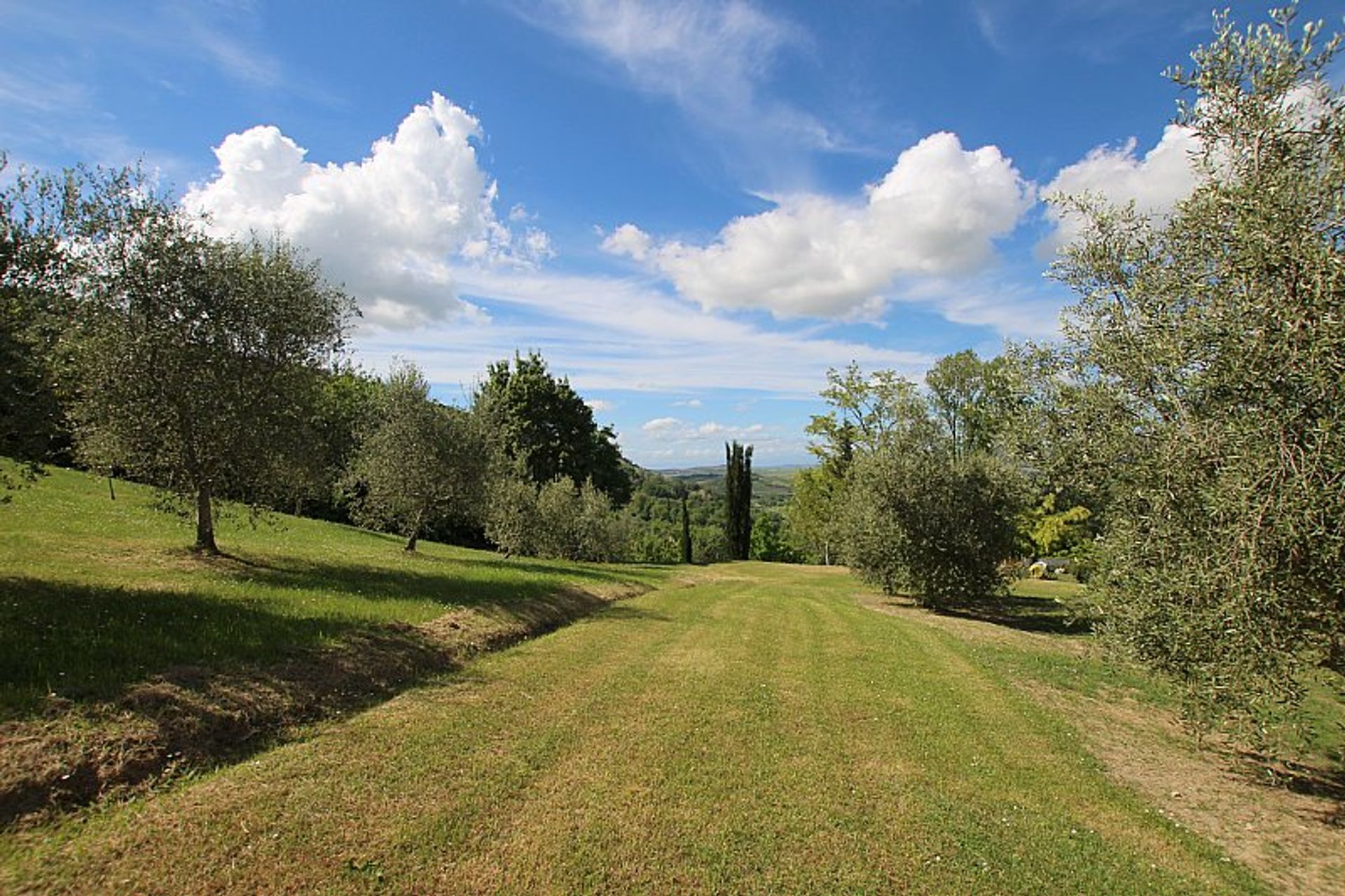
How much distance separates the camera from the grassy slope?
28.2 ft

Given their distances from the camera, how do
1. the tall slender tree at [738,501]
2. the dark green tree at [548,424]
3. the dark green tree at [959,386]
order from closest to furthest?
the dark green tree at [959,386]
the dark green tree at [548,424]
the tall slender tree at [738,501]

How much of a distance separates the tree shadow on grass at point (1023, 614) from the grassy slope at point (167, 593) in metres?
16.6

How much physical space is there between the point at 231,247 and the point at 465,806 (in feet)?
51.9

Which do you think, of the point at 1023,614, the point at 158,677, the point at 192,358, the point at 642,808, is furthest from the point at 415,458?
the point at 1023,614

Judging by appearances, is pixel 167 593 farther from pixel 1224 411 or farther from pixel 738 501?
pixel 738 501

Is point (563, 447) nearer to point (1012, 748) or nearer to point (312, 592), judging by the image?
point (312, 592)

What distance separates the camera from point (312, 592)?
14719 millimetres

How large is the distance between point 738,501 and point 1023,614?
1720 inches

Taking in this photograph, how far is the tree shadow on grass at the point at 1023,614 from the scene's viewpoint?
24625 millimetres

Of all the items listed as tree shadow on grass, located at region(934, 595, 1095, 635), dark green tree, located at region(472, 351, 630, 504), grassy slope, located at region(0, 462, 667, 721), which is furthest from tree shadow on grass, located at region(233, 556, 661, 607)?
dark green tree, located at region(472, 351, 630, 504)

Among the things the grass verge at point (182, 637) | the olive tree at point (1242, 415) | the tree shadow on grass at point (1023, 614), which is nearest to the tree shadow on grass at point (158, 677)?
the grass verge at point (182, 637)

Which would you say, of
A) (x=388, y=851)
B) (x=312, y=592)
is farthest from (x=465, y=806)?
(x=312, y=592)

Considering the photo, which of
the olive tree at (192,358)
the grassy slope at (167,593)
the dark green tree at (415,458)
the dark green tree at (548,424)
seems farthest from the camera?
the dark green tree at (548,424)

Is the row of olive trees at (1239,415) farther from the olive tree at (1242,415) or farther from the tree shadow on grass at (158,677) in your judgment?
the tree shadow on grass at (158,677)
